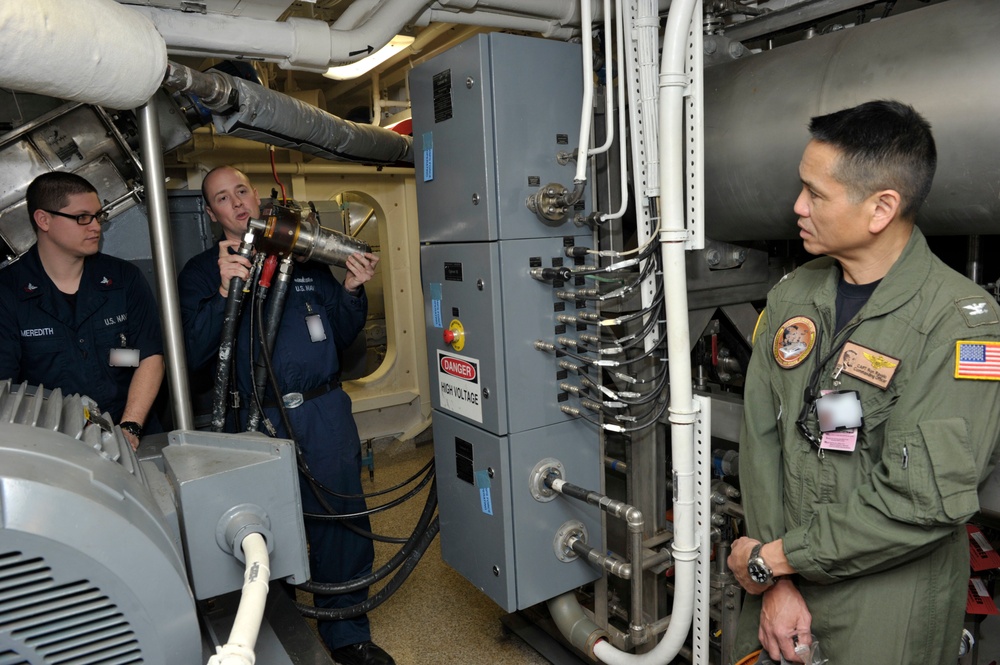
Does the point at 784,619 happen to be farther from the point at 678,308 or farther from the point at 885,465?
the point at 678,308

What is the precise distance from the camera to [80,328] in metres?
2.22

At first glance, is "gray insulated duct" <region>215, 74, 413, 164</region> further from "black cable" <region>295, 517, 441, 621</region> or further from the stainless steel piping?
"black cable" <region>295, 517, 441, 621</region>

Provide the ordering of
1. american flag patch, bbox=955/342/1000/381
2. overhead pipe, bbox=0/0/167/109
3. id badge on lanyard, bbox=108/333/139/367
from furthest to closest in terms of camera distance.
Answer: id badge on lanyard, bbox=108/333/139/367 → american flag patch, bbox=955/342/1000/381 → overhead pipe, bbox=0/0/167/109

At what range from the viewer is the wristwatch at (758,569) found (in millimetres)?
1359

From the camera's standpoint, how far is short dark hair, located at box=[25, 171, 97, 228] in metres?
2.14

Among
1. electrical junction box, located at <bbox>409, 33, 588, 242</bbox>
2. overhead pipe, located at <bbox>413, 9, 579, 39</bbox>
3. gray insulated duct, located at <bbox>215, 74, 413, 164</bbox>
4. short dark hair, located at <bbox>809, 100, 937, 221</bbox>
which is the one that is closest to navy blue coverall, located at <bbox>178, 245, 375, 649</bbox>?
gray insulated duct, located at <bbox>215, 74, 413, 164</bbox>

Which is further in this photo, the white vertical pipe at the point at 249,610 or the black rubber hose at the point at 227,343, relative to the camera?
the black rubber hose at the point at 227,343

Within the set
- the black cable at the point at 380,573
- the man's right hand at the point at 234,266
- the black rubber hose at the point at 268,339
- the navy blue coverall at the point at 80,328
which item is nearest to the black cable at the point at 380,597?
the black cable at the point at 380,573

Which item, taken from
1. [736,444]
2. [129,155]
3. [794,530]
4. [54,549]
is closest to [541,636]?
[736,444]

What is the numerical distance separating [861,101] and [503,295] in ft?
3.09

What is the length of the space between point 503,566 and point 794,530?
0.92m

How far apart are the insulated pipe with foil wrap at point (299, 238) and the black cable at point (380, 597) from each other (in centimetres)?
95

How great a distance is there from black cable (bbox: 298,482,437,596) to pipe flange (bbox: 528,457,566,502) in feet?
1.50

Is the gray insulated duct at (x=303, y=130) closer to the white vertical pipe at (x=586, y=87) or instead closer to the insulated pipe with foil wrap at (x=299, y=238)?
the insulated pipe with foil wrap at (x=299, y=238)
